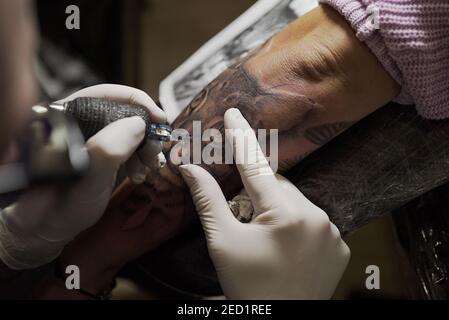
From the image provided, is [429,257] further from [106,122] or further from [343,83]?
[106,122]

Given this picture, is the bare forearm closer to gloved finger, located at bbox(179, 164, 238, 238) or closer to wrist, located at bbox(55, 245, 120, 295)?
gloved finger, located at bbox(179, 164, 238, 238)

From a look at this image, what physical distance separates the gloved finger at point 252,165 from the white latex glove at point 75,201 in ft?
0.43

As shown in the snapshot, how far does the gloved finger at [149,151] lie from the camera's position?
82cm

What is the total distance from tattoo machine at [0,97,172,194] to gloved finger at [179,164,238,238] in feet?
0.54

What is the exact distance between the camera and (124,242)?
0.95 m

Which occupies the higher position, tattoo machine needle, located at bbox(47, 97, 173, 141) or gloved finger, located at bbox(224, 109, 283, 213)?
tattoo machine needle, located at bbox(47, 97, 173, 141)

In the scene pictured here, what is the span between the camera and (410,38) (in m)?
0.78

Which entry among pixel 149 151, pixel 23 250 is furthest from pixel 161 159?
pixel 23 250

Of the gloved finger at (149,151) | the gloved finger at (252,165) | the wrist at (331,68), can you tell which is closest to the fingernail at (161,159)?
the gloved finger at (149,151)

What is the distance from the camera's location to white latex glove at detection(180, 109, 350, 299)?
0.79 metres

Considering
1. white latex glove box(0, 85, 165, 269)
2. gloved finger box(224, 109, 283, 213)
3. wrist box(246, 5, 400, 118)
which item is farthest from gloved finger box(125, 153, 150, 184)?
wrist box(246, 5, 400, 118)

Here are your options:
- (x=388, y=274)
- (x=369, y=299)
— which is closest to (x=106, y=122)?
(x=369, y=299)

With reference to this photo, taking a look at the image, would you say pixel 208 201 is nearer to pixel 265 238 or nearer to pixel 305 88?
pixel 265 238

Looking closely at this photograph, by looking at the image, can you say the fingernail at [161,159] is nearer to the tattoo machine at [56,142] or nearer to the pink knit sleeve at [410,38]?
the tattoo machine at [56,142]
